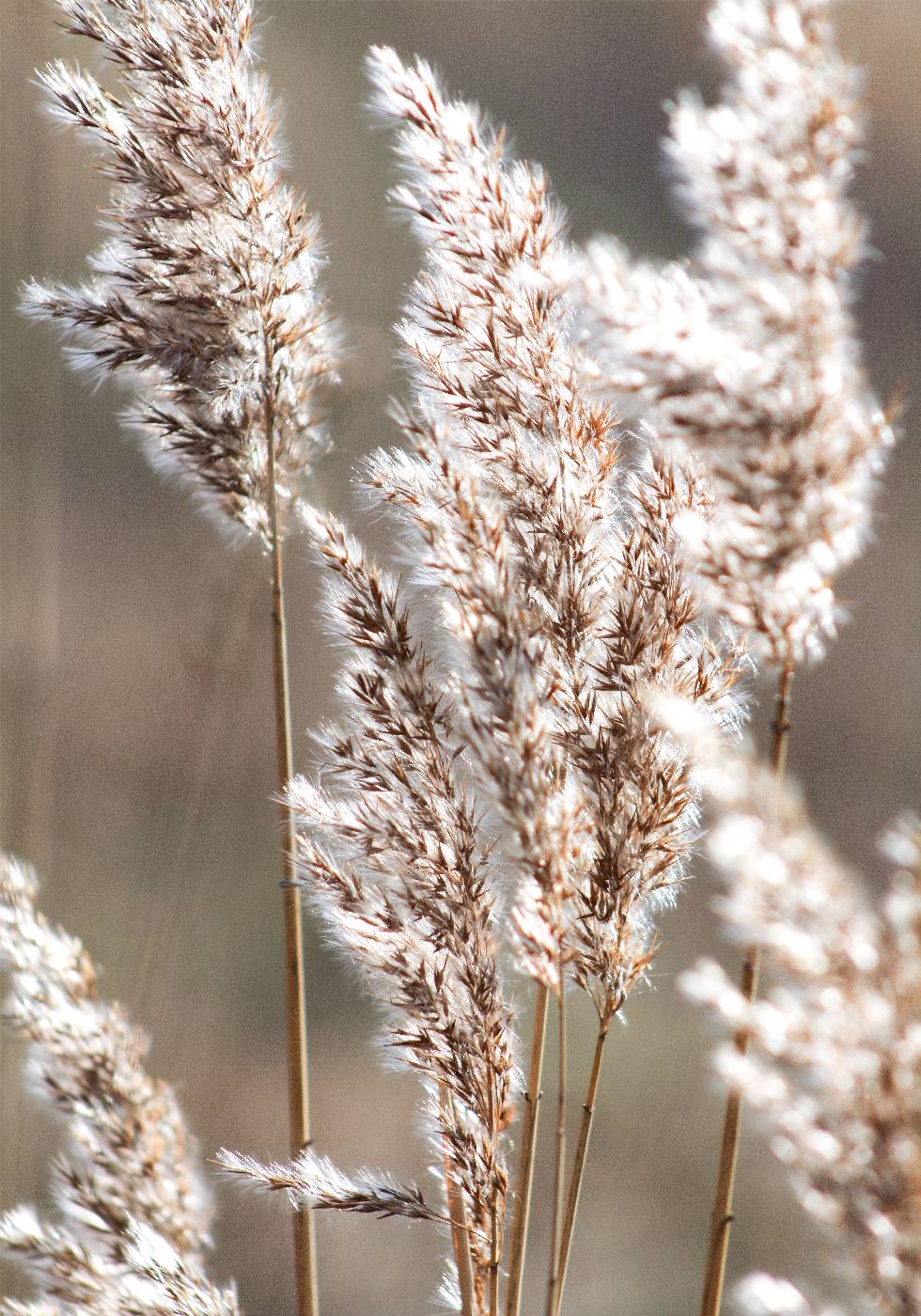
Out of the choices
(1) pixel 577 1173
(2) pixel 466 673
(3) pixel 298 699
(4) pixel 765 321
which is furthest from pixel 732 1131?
(3) pixel 298 699

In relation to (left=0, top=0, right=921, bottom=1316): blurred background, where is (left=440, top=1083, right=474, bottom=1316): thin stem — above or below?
below

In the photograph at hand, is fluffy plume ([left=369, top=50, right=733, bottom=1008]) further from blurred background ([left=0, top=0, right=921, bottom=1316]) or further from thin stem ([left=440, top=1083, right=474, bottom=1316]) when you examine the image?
blurred background ([left=0, top=0, right=921, bottom=1316])

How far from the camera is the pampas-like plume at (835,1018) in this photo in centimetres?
41

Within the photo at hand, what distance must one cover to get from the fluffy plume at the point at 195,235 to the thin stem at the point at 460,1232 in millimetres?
491

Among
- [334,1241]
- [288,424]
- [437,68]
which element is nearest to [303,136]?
[437,68]

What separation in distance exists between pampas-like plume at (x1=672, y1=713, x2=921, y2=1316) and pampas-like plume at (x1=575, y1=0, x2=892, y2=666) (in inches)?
6.0

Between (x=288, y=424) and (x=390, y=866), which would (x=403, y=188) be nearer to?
(x=288, y=424)

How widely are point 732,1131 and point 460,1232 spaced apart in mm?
211

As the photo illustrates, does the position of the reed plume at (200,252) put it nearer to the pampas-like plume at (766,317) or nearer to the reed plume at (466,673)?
the reed plume at (466,673)

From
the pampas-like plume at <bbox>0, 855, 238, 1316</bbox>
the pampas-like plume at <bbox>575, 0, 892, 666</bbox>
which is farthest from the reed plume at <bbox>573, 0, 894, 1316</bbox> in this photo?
the pampas-like plume at <bbox>0, 855, 238, 1316</bbox>

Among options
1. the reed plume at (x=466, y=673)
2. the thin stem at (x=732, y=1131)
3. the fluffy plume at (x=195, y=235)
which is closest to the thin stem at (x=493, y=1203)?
the reed plume at (x=466, y=673)

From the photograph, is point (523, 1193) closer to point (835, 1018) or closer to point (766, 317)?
point (835, 1018)

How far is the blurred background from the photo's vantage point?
94 cm

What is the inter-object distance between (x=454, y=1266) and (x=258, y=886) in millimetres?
426
